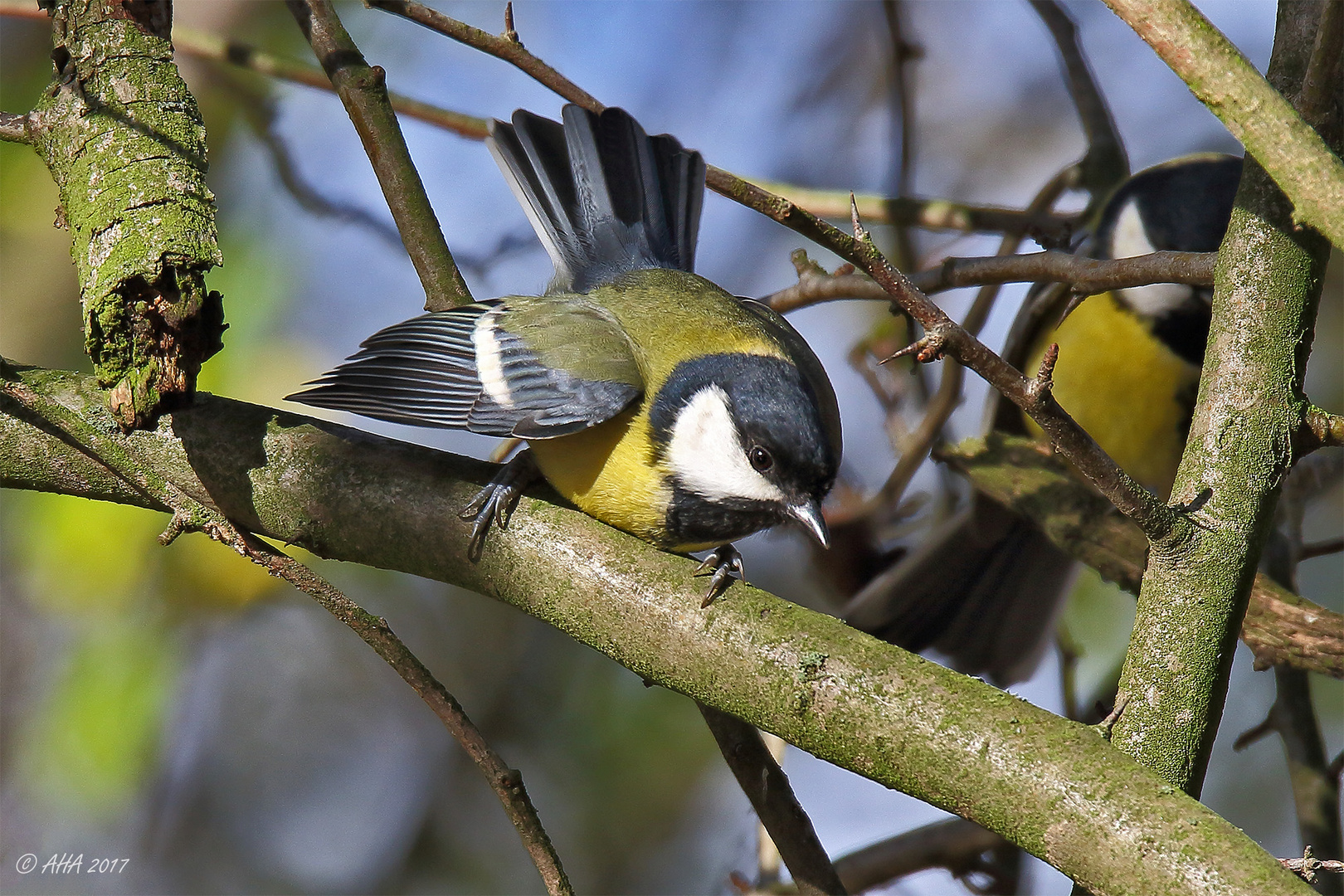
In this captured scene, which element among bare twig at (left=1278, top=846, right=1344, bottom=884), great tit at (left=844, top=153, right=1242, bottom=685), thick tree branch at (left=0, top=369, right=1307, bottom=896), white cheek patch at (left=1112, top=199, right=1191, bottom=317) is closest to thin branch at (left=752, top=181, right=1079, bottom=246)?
white cheek patch at (left=1112, top=199, right=1191, bottom=317)

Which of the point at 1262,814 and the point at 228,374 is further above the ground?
the point at 1262,814

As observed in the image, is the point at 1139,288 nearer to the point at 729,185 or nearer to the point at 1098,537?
the point at 1098,537

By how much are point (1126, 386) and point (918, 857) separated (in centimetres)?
126

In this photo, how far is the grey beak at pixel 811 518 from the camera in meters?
1.88

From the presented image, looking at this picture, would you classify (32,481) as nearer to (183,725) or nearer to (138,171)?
(138,171)

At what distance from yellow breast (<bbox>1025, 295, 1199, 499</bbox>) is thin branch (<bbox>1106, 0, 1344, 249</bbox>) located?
164cm

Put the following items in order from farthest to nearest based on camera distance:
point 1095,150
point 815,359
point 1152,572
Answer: point 1095,150, point 815,359, point 1152,572

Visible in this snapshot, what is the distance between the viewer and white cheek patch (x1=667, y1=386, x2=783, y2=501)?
1.89 meters

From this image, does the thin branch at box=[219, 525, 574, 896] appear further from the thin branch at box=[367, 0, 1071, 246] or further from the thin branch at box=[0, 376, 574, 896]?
the thin branch at box=[367, 0, 1071, 246]

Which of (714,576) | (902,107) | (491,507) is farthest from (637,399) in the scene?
(902,107)

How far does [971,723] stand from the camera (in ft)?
3.67

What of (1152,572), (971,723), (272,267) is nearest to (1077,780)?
(971,723)

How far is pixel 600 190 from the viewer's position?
2500 millimetres

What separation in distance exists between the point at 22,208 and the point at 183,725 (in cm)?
137
